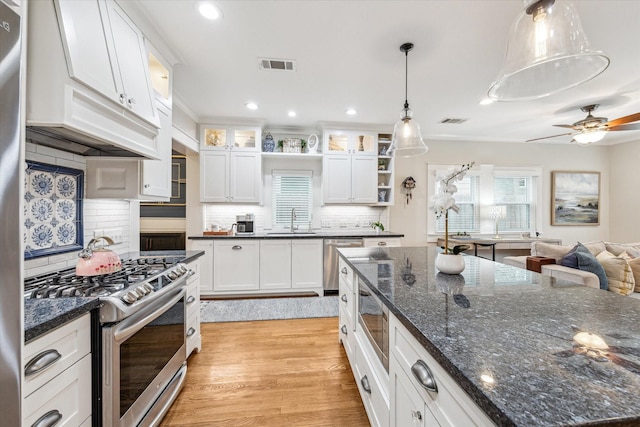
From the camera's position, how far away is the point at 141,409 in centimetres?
143

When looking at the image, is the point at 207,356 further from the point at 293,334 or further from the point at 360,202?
the point at 360,202

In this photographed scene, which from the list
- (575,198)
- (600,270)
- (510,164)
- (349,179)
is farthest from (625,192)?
(349,179)

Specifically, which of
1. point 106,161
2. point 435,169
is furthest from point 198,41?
point 435,169

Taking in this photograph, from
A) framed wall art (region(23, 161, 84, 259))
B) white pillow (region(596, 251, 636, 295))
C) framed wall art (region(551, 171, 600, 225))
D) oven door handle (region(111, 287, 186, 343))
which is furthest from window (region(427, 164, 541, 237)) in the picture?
framed wall art (region(23, 161, 84, 259))

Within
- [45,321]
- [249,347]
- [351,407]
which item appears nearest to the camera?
[45,321]

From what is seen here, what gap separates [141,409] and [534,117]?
5.58 m

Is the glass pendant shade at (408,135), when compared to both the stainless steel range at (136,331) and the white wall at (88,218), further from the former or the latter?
the white wall at (88,218)

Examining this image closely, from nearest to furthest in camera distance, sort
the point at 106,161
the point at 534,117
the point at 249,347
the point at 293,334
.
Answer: the point at 106,161 < the point at 249,347 < the point at 293,334 < the point at 534,117

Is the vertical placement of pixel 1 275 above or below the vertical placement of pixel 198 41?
below

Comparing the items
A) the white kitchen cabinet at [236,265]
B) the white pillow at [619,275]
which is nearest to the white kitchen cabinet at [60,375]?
the white kitchen cabinet at [236,265]

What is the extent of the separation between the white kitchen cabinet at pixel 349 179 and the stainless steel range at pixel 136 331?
2.87 m

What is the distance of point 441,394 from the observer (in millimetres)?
757

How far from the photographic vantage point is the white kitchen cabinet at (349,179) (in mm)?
4398

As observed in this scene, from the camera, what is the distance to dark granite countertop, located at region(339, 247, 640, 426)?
0.51 meters
